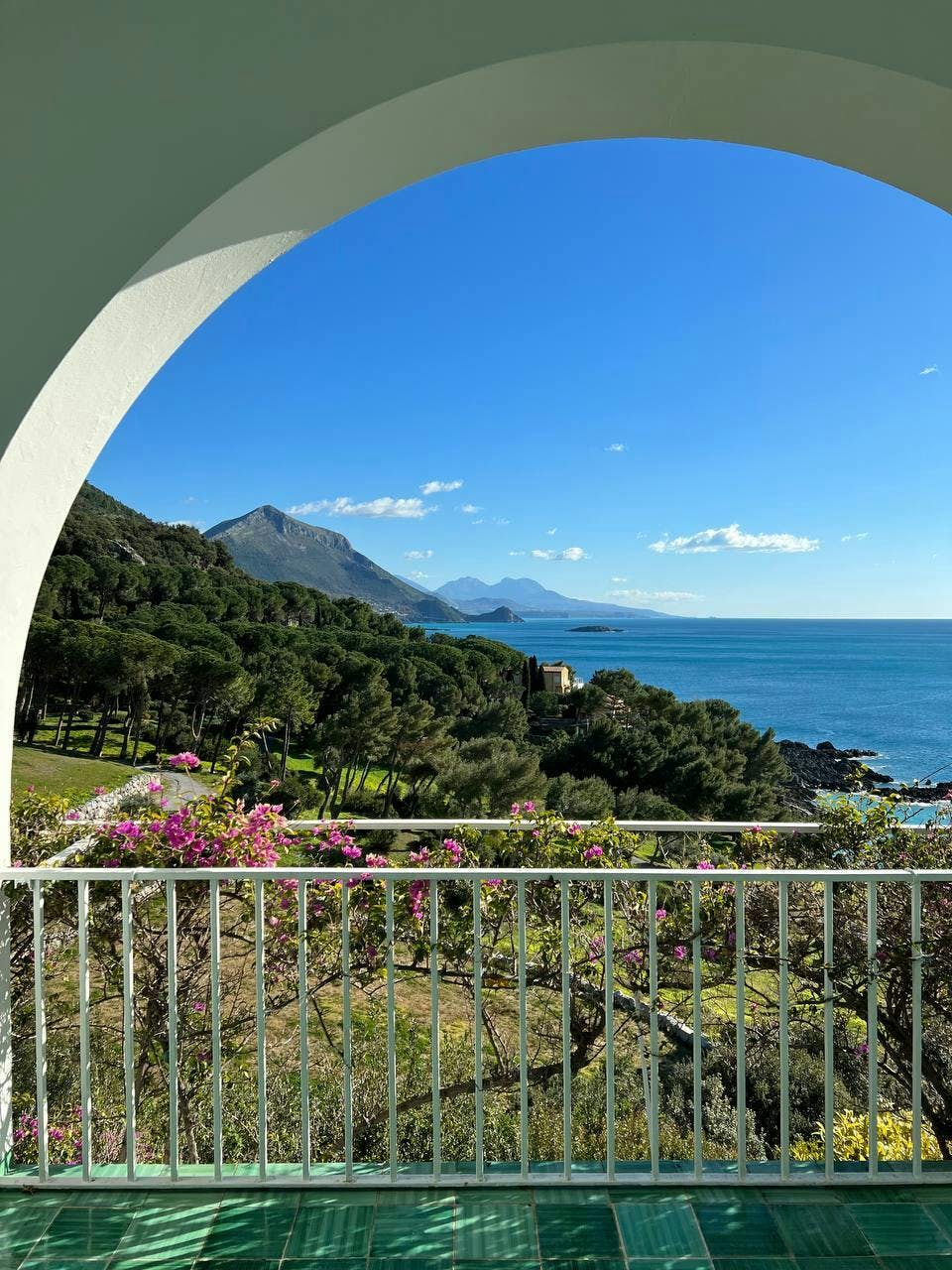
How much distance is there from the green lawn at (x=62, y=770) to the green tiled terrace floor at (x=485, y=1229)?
1521 mm

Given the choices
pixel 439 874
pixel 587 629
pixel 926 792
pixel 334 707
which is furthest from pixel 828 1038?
pixel 587 629

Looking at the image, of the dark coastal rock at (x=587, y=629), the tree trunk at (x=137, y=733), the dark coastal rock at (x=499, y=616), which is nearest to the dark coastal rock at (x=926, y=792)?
the tree trunk at (x=137, y=733)

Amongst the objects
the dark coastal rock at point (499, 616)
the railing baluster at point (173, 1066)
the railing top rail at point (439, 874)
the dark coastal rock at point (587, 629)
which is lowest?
the railing baluster at point (173, 1066)

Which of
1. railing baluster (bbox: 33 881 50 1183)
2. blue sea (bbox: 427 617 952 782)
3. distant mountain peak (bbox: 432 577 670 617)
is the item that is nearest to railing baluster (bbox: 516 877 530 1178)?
railing baluster (bbox: 33 881 50 1183)

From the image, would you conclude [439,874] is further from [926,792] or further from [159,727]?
[159,727]

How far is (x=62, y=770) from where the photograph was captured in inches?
177

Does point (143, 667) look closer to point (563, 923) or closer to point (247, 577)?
point (247, 577)

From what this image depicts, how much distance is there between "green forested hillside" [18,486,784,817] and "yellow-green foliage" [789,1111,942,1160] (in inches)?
85.9

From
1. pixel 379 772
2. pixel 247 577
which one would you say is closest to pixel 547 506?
pixel 247 577

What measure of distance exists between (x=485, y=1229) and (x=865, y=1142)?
1462 millimetres

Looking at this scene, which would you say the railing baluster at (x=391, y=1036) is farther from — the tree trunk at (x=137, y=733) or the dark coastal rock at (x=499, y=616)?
the dark coastal rock at (x=499, y=616)

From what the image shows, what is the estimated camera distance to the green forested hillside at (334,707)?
5.40 metres

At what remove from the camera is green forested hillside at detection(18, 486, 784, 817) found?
5.40 m

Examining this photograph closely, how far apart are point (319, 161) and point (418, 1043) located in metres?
3.55
